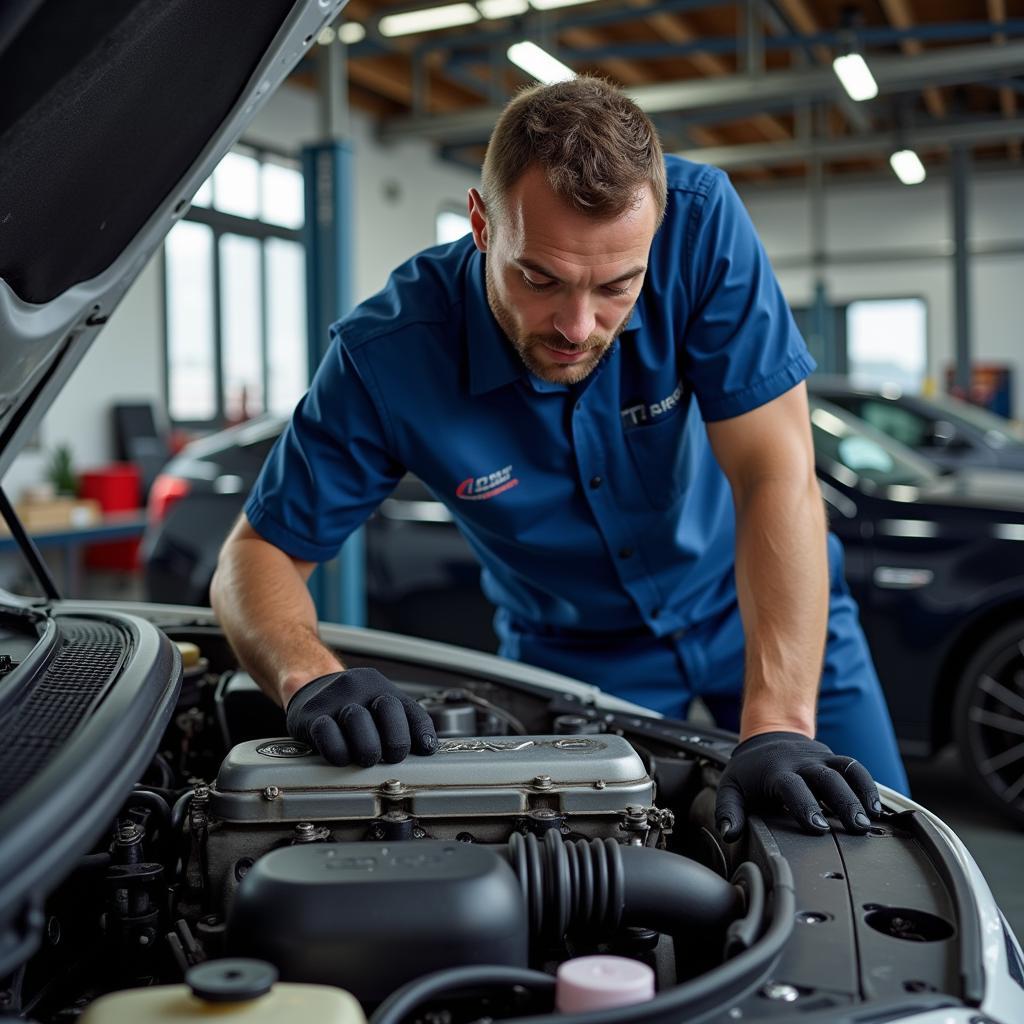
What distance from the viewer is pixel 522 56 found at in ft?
22.4

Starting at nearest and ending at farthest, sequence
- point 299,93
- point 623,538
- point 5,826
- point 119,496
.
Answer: point 5,826 < point 623,538 < point 119,496 < point 299,93

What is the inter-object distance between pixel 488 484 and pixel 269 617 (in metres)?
0.39

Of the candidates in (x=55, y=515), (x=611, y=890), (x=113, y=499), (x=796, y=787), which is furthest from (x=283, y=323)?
(x=611, y=890)

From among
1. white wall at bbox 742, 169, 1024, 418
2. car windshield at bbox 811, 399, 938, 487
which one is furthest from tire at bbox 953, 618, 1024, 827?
white wall at bbox 742, 169, 1024, 418

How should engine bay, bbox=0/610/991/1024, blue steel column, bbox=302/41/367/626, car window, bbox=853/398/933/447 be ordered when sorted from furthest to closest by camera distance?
car window, bbox=853/398/933/447, blue steel column, bbox=302/41/367/626, engine bay, bbox=0/610/991/1024

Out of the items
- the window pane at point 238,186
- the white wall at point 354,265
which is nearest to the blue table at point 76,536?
the white wall at point 354,265

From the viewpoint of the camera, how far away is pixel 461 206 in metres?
12.4

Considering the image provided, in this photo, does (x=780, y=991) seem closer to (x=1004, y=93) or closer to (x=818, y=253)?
(x=1004, y=93)

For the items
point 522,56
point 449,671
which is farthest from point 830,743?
point 522,56

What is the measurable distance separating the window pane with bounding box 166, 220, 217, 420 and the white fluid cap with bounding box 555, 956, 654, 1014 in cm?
867

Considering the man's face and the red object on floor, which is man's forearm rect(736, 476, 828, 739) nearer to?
the man's face

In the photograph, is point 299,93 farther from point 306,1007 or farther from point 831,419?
point 306,1007

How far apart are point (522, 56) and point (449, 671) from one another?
234 inches

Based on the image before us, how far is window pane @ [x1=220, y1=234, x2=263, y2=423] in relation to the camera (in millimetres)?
9609
